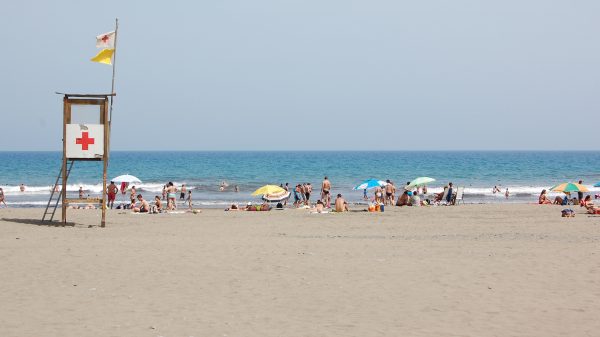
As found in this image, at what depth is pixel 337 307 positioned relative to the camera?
891 cm

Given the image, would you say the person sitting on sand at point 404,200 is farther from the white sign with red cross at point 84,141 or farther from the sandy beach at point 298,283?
the white sign with red cross at point 84,141

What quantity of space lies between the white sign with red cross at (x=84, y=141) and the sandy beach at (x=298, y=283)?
196 centimetres

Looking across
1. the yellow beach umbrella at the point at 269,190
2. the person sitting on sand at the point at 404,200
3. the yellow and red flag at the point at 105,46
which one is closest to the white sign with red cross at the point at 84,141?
the yellow and red flag at the point at 105,46

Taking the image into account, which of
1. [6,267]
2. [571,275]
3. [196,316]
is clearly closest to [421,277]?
[571,275]

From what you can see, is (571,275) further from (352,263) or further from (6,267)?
(6,267)

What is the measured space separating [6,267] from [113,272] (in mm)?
1818

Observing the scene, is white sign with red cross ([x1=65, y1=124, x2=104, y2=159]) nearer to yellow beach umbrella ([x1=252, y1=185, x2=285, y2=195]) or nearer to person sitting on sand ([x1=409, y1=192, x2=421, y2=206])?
yellow beach umbrella ([x1=252, y1=185, x2=285, y2=195])

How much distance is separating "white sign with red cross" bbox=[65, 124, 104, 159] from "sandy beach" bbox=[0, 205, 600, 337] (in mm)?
1960

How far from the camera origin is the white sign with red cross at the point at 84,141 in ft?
60.4

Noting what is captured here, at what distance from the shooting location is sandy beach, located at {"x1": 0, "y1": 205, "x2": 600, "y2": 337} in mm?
8016

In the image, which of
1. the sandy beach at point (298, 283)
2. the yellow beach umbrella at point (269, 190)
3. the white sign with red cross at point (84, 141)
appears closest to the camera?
A: the sandy beach at point (298, 283)

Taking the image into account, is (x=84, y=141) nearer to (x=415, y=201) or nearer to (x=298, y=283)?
(x=298, y=283)

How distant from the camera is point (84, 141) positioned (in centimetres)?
1844

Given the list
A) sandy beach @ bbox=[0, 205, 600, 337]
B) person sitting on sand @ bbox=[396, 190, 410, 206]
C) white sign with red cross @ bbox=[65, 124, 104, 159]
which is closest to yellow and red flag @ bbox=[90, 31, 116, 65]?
white sign with red cross @ bbox=[65, 124, 104, 159]
